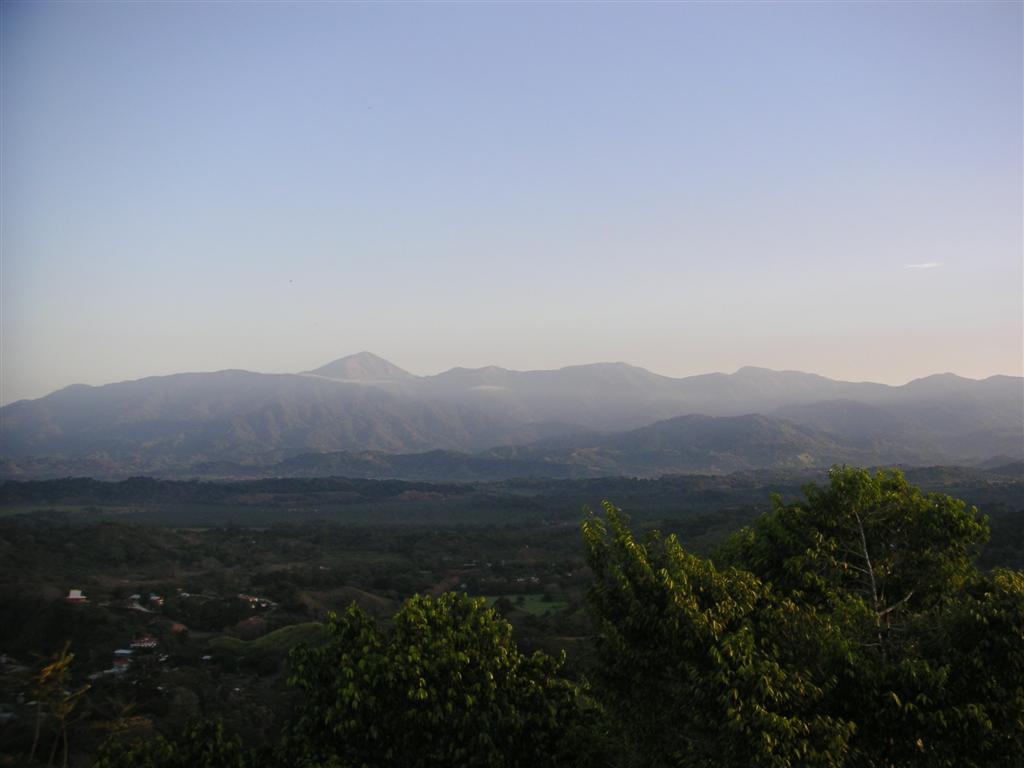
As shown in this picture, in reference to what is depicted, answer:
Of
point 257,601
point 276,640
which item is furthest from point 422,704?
point 257,601

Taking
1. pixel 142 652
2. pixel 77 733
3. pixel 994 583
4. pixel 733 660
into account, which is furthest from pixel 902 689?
pixel 142 652

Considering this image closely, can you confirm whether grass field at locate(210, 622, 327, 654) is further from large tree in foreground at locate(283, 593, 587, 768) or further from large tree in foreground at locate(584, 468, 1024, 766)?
large tree in foreground at locate(584, 468, 1024, 766)

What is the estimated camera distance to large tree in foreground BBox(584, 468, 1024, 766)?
7730mm

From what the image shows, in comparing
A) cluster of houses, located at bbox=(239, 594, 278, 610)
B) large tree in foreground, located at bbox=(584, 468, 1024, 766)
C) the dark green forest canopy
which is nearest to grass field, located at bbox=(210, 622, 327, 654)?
cluster of houses, located at bbox=(239, 594, 278, 610)

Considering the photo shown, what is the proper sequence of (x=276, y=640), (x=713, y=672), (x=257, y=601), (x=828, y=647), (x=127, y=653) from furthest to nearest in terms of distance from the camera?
(x=257, y=601) < (x=276, y=640) < (x=127, y=653) < (x=828, y=647) < (x=713, y=672)

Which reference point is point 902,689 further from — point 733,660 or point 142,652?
point 142,652

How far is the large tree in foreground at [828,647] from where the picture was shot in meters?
7.73

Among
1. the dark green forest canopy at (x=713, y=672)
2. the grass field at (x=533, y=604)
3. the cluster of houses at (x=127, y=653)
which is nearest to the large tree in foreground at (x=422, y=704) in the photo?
the dark green forest canopy at (x=713, y=672)

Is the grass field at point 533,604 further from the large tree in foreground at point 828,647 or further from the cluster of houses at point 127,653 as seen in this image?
the large tree in foreground at point 828,647

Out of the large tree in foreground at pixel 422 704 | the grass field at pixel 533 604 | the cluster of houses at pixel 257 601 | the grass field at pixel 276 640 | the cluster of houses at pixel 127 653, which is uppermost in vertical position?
the large tree in foreground at pixel 422 704

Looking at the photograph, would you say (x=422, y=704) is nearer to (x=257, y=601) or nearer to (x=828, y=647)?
(x=828, y=647)

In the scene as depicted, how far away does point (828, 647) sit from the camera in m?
8.49

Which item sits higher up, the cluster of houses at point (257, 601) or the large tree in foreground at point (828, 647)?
the large tree in foreground at point (828, 647)

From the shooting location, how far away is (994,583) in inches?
372
